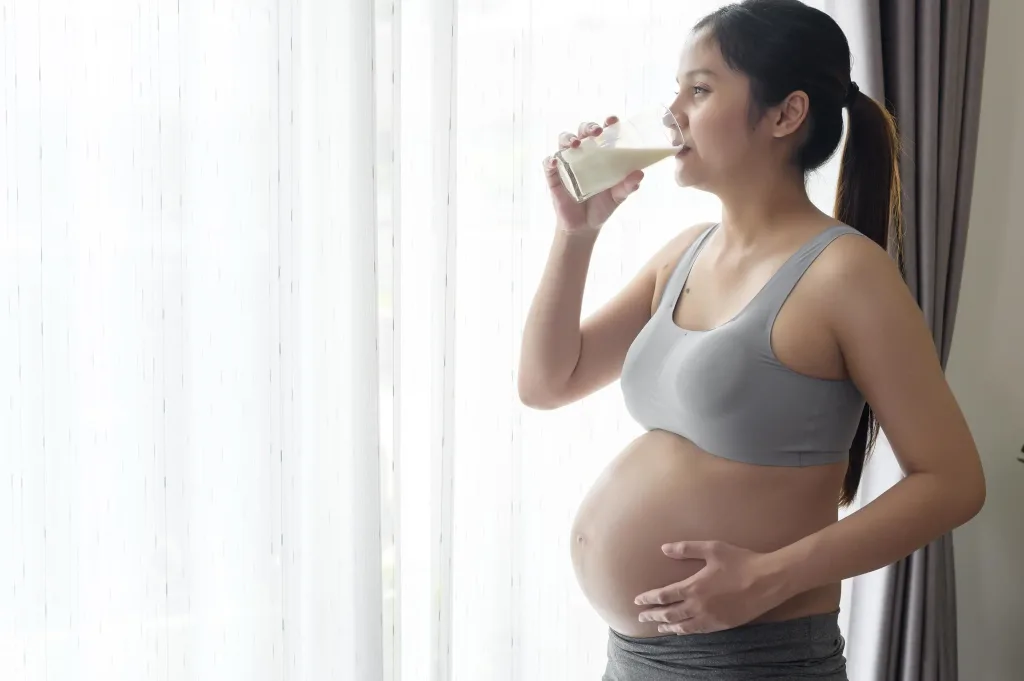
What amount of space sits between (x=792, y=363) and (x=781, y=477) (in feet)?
0.46

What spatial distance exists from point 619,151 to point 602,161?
0.02 m

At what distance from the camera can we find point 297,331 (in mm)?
1545

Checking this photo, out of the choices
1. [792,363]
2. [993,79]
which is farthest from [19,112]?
[993,79]

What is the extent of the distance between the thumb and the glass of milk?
1.43ft

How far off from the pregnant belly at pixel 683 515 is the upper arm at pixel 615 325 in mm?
223

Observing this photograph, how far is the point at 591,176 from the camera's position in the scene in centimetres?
117

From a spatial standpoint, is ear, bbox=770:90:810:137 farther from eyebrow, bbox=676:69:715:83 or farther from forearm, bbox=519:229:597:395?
forearm, bbox=519:229:597:395

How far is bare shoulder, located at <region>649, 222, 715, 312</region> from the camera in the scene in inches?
54.5

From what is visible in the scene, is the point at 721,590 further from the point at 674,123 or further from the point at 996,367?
the point at 996,367

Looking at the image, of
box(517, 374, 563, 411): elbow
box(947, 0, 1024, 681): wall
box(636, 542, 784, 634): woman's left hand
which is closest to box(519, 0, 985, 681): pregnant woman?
box(636, 542, 784, 634): woman's left hand

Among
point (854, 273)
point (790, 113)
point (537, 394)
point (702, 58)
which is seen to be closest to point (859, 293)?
point (854, 273)

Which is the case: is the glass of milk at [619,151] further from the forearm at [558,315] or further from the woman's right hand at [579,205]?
the forearm at [558,315]

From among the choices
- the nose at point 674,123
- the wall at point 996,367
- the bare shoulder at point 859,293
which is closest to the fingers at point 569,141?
the nose at point 674,123

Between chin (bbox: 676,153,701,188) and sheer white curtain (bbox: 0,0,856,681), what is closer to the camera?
chin (bbox: 676,153,701,188)
